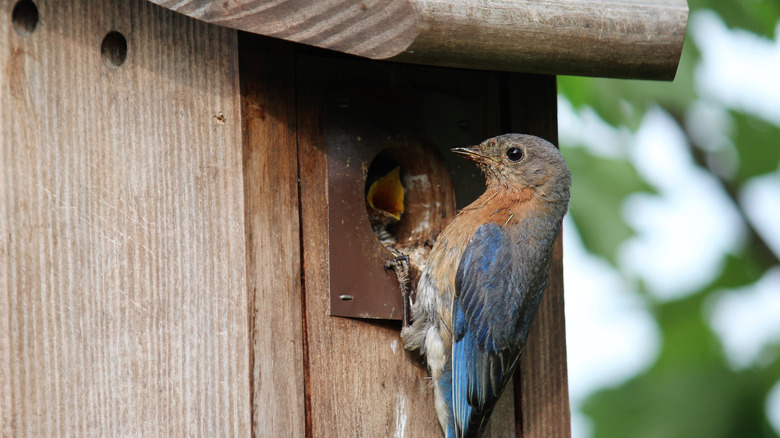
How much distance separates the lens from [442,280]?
354 cm

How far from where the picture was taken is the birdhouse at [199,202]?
2.84 metres

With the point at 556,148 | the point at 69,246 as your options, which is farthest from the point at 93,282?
the point at 556,148

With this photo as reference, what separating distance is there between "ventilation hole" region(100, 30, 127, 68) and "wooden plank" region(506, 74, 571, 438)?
135cm

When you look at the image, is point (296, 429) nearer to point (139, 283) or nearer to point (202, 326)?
point (202, 326)

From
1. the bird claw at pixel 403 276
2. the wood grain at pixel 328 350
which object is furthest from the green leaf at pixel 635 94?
the wood grain at pixel 328 350

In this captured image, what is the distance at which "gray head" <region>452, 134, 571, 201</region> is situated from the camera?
3486 millimetres

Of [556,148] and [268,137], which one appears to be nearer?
[268,137]

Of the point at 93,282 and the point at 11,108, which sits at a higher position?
the point at 11,108

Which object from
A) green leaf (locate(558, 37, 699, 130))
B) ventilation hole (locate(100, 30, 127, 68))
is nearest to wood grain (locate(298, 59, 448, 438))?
ventilation hole (locate(100, 30, 127, 68))

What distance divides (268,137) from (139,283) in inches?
22.5

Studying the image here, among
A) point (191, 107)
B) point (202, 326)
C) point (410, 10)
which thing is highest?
point (410, 10)

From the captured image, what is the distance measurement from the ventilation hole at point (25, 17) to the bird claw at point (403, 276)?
133 cm

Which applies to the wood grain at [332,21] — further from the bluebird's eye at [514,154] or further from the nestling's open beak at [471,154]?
the bluebird's eye at [514,154]

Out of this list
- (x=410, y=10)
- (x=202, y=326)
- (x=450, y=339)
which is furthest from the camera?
(x=450, y=339)
